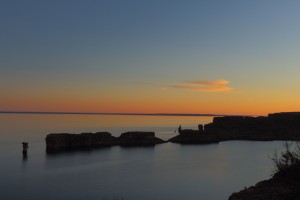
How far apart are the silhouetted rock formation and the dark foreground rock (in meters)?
114

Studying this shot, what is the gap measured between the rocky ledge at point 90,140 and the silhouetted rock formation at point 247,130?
14.4 m

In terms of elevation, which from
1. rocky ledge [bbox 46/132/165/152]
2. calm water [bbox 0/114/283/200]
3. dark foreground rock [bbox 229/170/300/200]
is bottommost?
calm water [bbox 0/114/283/200]

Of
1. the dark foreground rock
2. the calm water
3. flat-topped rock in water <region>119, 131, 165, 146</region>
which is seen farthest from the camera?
flat-topped rock in water <region>119, 131, 165, 146</region>

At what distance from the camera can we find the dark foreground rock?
12.1 m

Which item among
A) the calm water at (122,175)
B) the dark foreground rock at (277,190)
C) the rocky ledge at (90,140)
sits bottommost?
the calm water at (122,175)

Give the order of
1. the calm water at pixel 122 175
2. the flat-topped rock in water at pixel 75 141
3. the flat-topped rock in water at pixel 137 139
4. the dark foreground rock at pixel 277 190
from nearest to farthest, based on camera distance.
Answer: the dark foreground rock at pixel 277 190
the calm water at pixel 122 175
the flat-topped rock in water at pixel 75 141
the flat-topped rock in water at pixel 137 139

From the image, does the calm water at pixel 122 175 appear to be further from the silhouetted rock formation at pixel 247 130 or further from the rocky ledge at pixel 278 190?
the silhouetted rock formation at pixel 247 130

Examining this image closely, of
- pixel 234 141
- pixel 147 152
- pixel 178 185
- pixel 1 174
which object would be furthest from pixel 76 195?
pixel 234 141

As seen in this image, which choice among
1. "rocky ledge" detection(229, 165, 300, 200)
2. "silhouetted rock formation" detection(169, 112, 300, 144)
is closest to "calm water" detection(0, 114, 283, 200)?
"rocky ledge" detection(229, 165, 300, 200)

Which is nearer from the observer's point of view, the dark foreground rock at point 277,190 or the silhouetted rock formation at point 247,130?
the dark foreground rock at point 277,190

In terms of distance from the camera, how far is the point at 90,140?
360 feet

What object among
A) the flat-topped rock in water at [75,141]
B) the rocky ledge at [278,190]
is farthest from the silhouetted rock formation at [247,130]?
the rocky ledge at [278,190]

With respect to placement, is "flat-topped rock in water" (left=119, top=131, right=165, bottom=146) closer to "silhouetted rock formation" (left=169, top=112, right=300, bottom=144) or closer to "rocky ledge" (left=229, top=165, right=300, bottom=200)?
"silhouetted rock formation" (left=169, top=112, right=300, bottom=144)

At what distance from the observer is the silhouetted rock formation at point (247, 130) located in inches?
5157
